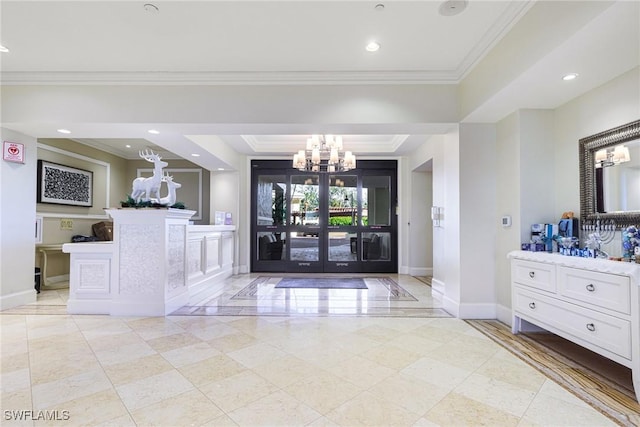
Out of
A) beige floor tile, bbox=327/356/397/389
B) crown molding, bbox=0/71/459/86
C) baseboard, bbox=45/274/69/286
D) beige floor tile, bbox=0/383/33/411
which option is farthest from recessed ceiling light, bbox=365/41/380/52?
baseboard, bbox=45/274/69/286

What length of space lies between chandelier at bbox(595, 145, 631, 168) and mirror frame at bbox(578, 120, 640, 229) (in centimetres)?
4

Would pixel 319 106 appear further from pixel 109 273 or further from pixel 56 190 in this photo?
pixel 56 190

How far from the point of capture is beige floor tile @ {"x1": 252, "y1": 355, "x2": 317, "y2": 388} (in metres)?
2.09

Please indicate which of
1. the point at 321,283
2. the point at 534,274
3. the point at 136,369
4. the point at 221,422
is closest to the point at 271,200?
the point at 321,283

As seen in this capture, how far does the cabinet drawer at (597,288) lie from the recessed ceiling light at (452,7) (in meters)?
2.24

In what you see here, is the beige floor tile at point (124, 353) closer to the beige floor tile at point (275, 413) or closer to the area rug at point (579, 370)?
the beige floor tile at point (275, 413)

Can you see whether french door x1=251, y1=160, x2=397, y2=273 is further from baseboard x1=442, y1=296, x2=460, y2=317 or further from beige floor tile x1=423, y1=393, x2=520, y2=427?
beige floor tile x1=423, y1=393, x2=520, y2=427

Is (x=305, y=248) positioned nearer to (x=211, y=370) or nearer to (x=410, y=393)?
(x=211, y=370)

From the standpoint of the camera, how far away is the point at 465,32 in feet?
8.92

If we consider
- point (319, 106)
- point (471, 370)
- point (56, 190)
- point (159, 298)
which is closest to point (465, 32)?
point (319, 106)

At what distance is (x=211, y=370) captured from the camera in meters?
2.22

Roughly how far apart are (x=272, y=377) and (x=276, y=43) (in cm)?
292

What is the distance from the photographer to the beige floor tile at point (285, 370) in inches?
82.1

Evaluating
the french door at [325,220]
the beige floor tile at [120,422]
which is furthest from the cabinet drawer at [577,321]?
the french door at [325,220]
